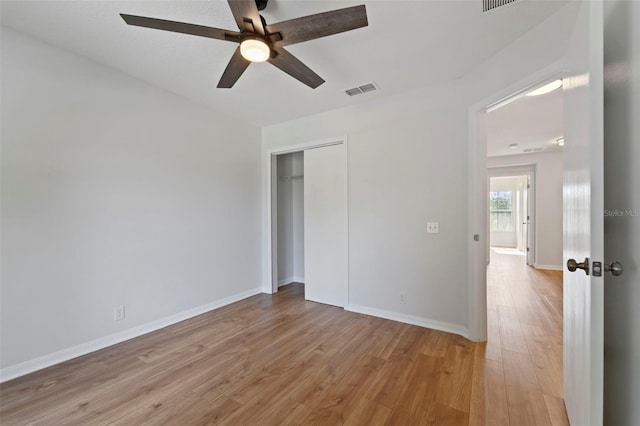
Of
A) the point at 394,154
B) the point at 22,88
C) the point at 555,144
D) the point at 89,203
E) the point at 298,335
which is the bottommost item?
the point at 298,335

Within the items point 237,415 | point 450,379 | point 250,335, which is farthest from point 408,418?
A: point 250,335


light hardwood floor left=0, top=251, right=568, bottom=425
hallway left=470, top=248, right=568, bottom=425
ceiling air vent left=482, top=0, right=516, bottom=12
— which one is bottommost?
light hardwood floor left=0, top=251, right=568, bottom=425

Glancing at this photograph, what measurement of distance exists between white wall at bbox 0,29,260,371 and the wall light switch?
106 inches

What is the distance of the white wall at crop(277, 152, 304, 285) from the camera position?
15.2 ft

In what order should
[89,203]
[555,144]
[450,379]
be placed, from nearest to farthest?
[450,379], [89,203], [555,144]

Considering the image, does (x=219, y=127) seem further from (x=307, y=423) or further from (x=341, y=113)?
(x=307, y=423)

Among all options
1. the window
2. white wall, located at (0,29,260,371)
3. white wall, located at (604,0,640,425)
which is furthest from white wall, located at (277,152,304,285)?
the window

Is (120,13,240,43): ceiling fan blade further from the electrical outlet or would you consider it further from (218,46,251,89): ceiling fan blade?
the electrical outlet

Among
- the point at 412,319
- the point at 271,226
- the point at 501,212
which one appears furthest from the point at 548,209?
the point at 271,226

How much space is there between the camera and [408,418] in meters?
1.59

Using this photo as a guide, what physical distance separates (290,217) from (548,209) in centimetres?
573

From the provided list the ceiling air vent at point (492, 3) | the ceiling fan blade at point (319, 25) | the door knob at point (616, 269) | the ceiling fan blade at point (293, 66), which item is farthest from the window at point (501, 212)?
the ceiling fan blade at point (319, 25)

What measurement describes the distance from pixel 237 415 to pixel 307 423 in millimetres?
455

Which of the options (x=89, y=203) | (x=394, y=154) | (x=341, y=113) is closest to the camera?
(x=89, y=203)
